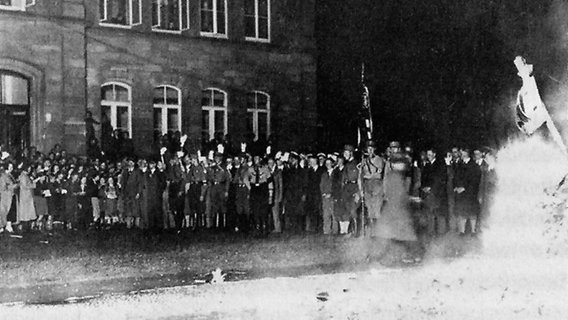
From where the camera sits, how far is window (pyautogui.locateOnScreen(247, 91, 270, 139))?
90.3ft

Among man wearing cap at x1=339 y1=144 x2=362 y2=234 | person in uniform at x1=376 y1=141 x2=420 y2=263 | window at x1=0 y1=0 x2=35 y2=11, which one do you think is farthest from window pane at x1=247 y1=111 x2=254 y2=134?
person in uniform at x1=376 y1=141 x2=420 y2=263

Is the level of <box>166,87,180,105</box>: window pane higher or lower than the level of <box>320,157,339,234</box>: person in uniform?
higher

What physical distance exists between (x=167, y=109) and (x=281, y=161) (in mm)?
7498

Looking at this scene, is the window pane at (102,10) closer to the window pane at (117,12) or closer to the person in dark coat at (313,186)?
the window pane at (117,12)

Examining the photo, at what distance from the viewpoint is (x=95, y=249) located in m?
15.0

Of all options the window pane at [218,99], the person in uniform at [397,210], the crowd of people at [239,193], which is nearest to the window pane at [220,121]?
the window pane at [218,99]

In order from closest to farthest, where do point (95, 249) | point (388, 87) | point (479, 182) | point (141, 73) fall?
point (95, 249)
point (479, 182)
point (141, 73)
point (388, 87)

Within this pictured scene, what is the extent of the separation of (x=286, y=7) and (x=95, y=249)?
15107 millimetres

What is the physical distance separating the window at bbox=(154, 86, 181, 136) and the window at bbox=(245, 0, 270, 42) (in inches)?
131

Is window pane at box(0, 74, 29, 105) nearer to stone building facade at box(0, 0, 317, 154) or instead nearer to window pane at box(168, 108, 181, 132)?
stone building facade at box(0, 0, 317, 154)

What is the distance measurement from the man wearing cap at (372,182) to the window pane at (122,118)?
394 inches

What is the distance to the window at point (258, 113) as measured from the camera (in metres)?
27.5

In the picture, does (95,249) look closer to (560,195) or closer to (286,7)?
(560,195)

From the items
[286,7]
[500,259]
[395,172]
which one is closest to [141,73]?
[286,7]
